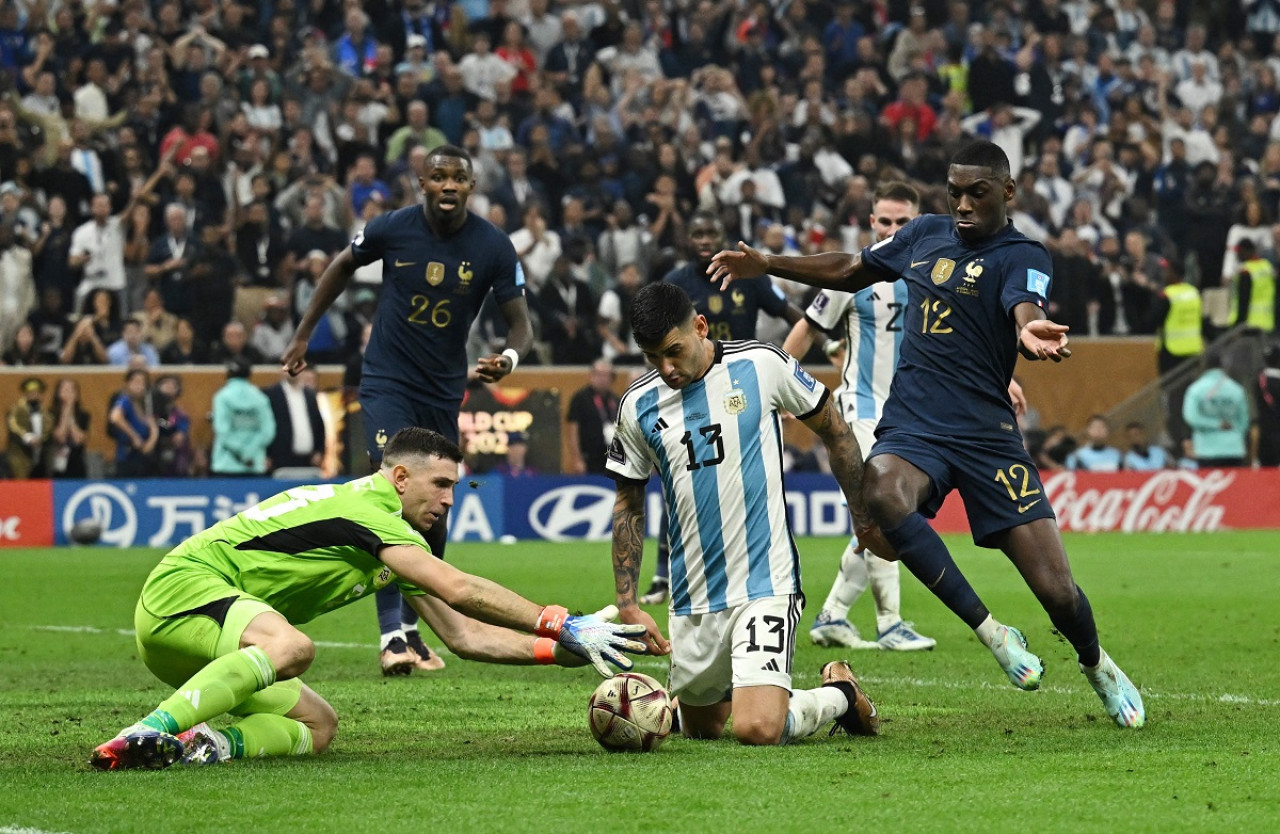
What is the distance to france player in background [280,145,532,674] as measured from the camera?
34.0ft

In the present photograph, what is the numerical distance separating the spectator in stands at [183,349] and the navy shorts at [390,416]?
1048 cm

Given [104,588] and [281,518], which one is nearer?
[281,518]

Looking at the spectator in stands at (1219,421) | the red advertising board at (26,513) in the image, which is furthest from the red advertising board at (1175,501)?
the red advertising board at (26,513)

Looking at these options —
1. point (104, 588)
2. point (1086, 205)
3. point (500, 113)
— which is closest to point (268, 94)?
point (500, 113)

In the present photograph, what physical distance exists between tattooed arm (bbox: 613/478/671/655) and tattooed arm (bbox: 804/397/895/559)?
775 mm

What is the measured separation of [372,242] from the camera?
10438mm

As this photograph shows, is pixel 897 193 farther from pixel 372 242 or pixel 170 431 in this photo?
pixel 170 431

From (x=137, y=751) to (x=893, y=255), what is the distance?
3870 millimetres

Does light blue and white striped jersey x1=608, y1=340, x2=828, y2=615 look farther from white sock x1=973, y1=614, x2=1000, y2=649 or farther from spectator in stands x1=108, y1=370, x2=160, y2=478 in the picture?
spectator in stands x1=108, y1=370, x2=160, y2=478

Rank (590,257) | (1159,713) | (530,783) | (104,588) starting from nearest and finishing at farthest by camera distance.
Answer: (530,783) → (1159,713) → (104,588) → (590,257)

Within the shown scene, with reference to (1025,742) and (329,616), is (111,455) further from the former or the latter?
(1025,742)

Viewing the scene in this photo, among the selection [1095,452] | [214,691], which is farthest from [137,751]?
[1095,452]

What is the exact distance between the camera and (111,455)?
20141 millimetres

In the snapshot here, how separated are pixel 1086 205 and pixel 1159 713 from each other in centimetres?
1700
